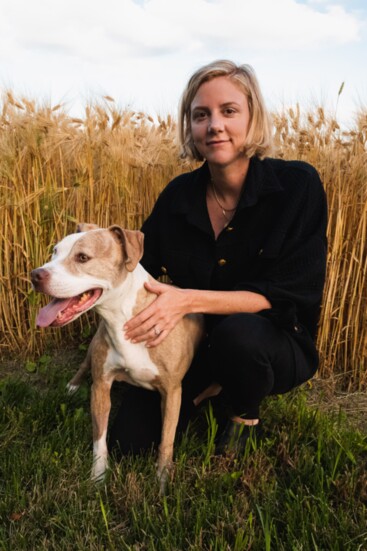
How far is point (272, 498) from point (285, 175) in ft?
5.29

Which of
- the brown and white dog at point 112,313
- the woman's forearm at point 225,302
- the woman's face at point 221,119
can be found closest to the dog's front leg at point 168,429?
the brown and white dog at point 112,313

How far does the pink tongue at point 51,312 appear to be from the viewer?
7.16 ft

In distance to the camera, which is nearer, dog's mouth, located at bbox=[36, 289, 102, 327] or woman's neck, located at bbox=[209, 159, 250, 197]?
dog's mouth, located at bbox=[36, 289, 102, 327]

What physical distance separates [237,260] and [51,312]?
110 cm

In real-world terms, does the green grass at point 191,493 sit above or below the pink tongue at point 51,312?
below

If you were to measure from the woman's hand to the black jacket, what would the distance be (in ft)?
1.32

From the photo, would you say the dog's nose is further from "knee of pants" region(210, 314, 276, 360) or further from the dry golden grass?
the dry golden grass

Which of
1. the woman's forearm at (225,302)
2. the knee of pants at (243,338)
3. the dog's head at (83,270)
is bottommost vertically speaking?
the knee of pants at (243,338)

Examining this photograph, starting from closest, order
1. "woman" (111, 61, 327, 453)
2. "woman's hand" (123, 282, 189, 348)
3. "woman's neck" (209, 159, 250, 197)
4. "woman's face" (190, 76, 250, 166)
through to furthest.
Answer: "woman's hand" (123, 282, 189, 348), "woman" (111, 61, 327, 453), "woman's face" (190, 76, 250, 166), "woman's neck" (209, 159, 250, 197)

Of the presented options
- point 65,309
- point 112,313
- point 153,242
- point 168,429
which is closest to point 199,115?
point 153,242

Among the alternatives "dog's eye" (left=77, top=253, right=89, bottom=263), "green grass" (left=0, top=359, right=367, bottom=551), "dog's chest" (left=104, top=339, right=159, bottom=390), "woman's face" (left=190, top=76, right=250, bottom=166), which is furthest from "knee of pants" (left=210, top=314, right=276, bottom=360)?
"woman's face" (left=190, top=76, right=250, bottom=166)

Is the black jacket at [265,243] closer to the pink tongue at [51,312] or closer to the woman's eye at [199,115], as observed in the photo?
the woman's eye at [199,115]

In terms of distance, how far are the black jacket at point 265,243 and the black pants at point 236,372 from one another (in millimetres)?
148

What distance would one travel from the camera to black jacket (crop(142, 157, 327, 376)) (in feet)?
8.82
